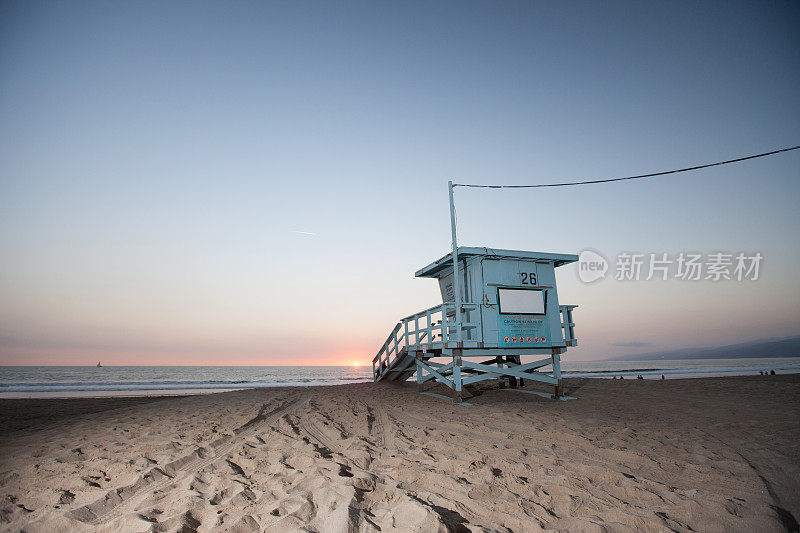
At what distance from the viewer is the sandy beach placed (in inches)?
149

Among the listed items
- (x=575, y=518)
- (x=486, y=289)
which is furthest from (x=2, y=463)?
(x=486, y=289)

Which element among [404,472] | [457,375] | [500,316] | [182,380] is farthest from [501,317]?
[182,380]

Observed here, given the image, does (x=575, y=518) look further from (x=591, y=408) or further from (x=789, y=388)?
(x=789, y=388)

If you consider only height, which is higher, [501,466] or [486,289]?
[486,289]


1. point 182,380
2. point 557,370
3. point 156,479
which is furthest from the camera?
point 182,380

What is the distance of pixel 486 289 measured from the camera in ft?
42.3

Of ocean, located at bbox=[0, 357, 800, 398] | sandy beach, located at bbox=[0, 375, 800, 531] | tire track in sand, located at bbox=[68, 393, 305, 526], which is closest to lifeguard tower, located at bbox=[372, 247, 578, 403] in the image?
sandy beach, located at bbox=[0, 375, 800, 531]

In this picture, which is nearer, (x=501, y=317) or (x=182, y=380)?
(x=501, y=317)

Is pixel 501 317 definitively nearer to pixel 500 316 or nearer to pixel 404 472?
pixel 500 316

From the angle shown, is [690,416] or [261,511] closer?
[261,511]

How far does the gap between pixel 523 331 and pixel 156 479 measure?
11138 millimetres

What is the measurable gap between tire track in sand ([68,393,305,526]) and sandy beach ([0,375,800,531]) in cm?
2

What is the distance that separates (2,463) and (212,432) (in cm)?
292

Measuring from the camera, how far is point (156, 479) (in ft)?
16.0
